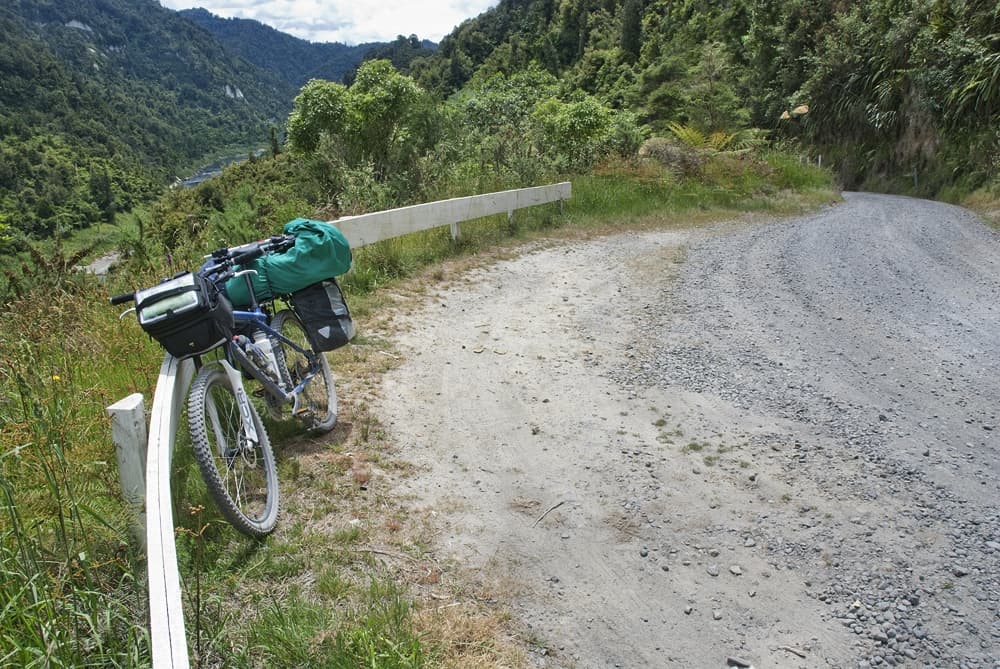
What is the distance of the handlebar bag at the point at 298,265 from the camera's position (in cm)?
409

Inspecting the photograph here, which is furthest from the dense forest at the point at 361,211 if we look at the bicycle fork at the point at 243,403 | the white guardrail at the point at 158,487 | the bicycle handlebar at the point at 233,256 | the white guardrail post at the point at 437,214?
the bicycle handlebar at the point at 233,256

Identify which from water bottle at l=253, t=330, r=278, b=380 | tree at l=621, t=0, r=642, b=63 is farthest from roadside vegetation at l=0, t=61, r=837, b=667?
tree at l=621, t=0, r=642, b=63

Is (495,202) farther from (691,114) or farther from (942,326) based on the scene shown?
(691,114)

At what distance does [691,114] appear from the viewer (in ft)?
76.4

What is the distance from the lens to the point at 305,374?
175 inches

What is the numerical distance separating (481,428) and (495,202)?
6.71 m

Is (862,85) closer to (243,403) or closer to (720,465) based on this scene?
(720,465)

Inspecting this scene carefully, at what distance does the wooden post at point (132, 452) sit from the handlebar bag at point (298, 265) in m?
1.56

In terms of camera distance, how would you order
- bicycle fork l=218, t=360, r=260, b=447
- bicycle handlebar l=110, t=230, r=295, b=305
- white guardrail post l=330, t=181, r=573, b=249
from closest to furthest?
bicycle fork l=218, t=360, r=260, b=447
bicycle handlebar l=110, t=230, r=295, b=305
white guardrail post l=330, t=181, r=573, b=249

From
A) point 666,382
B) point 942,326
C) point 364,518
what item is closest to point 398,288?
point 666,382

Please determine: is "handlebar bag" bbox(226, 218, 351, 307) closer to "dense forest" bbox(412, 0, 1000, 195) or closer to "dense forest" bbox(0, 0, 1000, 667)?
"dense forest" bbox(0, 0, 1000, 667)

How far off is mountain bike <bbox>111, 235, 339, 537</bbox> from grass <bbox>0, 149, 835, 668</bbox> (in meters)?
0.17

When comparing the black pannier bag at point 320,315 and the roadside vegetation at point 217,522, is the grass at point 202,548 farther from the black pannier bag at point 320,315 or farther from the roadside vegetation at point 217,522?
the black pannier bag at point 320,315

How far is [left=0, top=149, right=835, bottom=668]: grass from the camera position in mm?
2176
